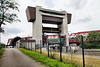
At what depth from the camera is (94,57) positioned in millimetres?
5547

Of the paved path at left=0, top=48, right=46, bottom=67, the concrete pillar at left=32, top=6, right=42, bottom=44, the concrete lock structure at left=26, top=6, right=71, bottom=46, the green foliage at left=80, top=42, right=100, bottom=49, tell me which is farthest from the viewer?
the concrete lock structure at left=26, top=6, right=71, bottom=46

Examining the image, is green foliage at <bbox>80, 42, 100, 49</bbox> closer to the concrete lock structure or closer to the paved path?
the paved path

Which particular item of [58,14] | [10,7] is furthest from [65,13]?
[10,7]

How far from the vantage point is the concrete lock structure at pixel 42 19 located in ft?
132

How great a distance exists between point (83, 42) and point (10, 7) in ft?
44.4

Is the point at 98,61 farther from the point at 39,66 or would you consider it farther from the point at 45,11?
the point at 45,11

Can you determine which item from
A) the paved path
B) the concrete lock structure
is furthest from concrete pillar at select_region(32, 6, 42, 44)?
the paved path

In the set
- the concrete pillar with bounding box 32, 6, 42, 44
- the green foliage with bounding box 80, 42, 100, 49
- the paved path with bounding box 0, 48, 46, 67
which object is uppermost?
the concrete pillar with bounding box 32, 6, 42, 44

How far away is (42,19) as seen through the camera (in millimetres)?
42906

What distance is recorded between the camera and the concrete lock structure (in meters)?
40.4

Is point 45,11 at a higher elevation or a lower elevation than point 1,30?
higher

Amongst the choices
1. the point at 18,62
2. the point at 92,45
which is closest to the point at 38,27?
the point at 18,62

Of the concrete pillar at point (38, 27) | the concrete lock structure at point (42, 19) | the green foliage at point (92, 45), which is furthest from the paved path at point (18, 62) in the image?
the concrete pillar at point (38, 27)

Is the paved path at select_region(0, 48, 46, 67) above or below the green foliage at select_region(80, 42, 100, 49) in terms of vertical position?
below
